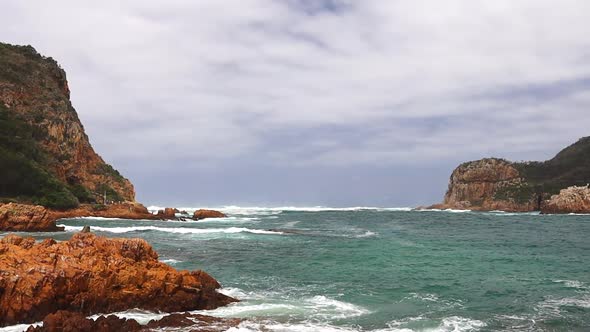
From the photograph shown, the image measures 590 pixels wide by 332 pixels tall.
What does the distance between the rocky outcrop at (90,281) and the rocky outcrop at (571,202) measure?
394 feet

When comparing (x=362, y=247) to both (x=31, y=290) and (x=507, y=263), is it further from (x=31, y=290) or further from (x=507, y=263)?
(x=31, y=290)

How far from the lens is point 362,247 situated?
4159 cm

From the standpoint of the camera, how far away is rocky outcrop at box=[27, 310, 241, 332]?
45.6 feet

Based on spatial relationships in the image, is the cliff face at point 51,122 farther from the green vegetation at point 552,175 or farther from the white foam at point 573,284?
the green vegetation at point 552,175

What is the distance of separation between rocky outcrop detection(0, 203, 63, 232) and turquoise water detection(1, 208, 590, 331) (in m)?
5.53

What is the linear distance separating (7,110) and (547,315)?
89.3 metres

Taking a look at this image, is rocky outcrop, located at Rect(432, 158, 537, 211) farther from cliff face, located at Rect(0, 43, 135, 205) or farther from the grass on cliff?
the grass on cliff

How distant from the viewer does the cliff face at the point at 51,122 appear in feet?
279

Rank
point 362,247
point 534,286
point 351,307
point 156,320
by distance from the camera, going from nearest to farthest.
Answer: point 156,320 < point 351,307 < point 534,286 < point 362,247

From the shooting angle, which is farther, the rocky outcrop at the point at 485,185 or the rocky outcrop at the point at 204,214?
the rocky outcrop at the point at 485,185

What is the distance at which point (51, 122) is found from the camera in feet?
292

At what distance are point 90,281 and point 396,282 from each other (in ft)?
51.1

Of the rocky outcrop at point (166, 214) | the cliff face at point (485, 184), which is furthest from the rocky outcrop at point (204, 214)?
the cliff face at point (485, 184)

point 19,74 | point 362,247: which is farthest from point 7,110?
point 362,247
